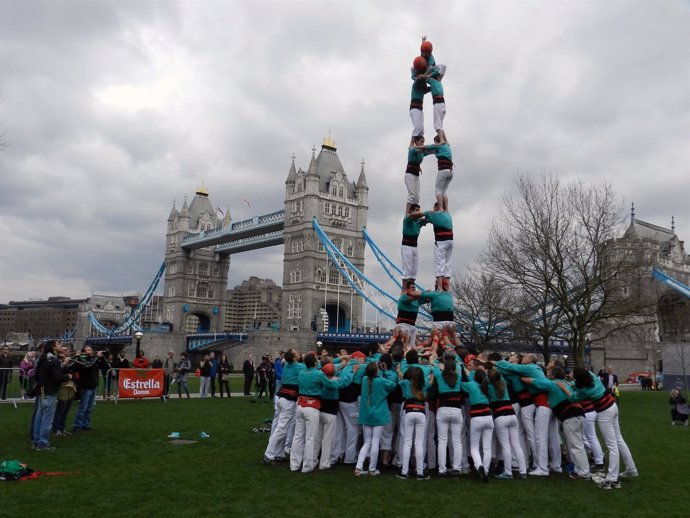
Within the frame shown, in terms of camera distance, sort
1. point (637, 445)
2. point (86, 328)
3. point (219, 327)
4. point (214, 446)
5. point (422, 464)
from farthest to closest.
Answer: point (86, 328), point (219, 327), point (637, 445), point (214, 446), point (422, 464)

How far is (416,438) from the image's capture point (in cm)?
882

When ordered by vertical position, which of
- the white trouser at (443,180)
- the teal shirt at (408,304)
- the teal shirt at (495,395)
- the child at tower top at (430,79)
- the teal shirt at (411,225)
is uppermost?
the child at tower top at (430,79)

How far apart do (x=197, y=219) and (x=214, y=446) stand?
8684 centimetres

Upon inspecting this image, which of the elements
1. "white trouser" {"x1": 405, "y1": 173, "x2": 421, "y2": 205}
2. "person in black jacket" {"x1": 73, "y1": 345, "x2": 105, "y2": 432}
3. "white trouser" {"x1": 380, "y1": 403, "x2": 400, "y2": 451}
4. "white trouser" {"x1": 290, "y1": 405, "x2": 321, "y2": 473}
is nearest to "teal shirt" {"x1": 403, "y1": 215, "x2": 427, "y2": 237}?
"white trouser" {"x1": 405, "y1": 173, "x2": 421, "y2": 205}

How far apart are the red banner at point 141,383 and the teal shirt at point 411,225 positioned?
10.9m

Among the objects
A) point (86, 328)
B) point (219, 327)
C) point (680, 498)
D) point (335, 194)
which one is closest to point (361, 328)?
point (335, 194)

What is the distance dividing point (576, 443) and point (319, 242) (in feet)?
201

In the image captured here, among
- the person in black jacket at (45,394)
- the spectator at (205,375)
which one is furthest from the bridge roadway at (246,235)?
the person in black jacket at (45,394)

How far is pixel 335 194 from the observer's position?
71438 millimetres

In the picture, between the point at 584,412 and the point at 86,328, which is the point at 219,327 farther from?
the point at 584,412

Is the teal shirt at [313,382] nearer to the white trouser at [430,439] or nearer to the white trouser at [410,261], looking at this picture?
the white trouser at [430,439]

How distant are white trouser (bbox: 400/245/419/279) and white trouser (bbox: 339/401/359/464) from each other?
576cm

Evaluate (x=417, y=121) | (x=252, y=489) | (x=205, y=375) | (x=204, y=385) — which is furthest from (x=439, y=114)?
(x=204, y=385)

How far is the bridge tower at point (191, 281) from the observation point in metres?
87.6
